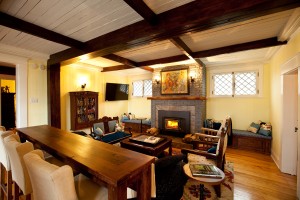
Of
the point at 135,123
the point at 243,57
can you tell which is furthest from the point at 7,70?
the point at 243,57

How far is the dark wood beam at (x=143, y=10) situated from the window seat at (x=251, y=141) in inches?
146

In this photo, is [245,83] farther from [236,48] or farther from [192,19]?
[192,19]

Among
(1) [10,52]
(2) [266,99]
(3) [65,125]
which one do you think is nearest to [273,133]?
(2) [266,99]

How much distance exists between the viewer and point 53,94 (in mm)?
3561

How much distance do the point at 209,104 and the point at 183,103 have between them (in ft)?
3.00

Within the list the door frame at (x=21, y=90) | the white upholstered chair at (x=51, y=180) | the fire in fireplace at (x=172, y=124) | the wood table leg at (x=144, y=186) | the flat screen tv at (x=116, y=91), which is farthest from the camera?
the flat screen tv at (x=116, y=91)

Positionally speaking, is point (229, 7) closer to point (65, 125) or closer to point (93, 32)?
point (93, 32)

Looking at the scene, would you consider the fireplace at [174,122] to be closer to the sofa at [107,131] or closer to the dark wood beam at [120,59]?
the sofa at [107,131]

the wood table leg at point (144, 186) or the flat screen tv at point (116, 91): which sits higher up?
the flat screen tv at point (116, 91)

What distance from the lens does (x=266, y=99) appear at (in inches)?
155

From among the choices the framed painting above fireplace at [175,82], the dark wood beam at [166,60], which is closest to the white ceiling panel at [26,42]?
the dark wood beam at [166,60]

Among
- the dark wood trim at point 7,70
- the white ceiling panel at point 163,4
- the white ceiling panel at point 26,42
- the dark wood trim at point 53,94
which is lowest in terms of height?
the dark wood trim at point 53,94

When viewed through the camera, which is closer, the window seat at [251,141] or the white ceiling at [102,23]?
the white ceiling at [102,23]

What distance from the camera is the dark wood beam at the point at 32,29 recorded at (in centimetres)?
182
